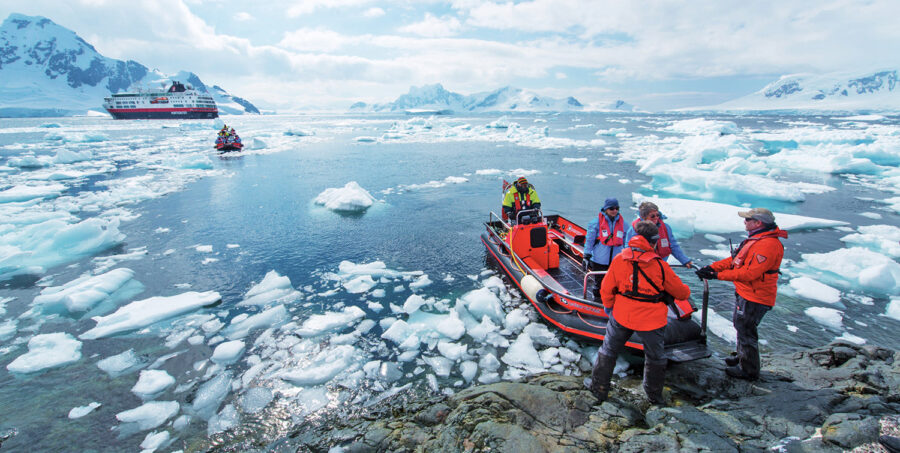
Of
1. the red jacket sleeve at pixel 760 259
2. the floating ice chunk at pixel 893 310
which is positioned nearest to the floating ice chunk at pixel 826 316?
the floating ice chunk at pixel 893 310

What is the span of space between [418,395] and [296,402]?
155 centimetres

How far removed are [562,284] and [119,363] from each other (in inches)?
281

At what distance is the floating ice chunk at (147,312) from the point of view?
6.38 m

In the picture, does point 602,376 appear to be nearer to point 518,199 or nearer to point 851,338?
point 518,199

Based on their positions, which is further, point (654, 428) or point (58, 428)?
point (58, 428)

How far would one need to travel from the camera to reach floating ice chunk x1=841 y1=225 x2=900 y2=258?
28.3 ft

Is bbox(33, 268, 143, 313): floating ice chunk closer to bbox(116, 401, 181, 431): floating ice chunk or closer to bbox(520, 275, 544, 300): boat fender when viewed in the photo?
bbox(116, 401, 181, 431): floating ice chunk

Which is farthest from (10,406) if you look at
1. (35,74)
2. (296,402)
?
(35,74)

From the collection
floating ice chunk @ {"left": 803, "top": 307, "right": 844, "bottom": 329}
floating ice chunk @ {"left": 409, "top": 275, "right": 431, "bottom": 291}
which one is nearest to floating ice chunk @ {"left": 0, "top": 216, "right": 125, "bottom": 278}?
floating ice chunk @ {"left": 409, "top": 275, "right": 431, "bottom": 291}

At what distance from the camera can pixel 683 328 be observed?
500 cm

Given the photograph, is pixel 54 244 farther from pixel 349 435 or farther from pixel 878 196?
pixel 878 196

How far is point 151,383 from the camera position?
5.18 m

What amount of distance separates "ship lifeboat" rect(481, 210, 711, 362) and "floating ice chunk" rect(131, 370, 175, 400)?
219 inches

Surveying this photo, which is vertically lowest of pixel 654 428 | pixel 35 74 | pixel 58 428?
pixel 58 428
